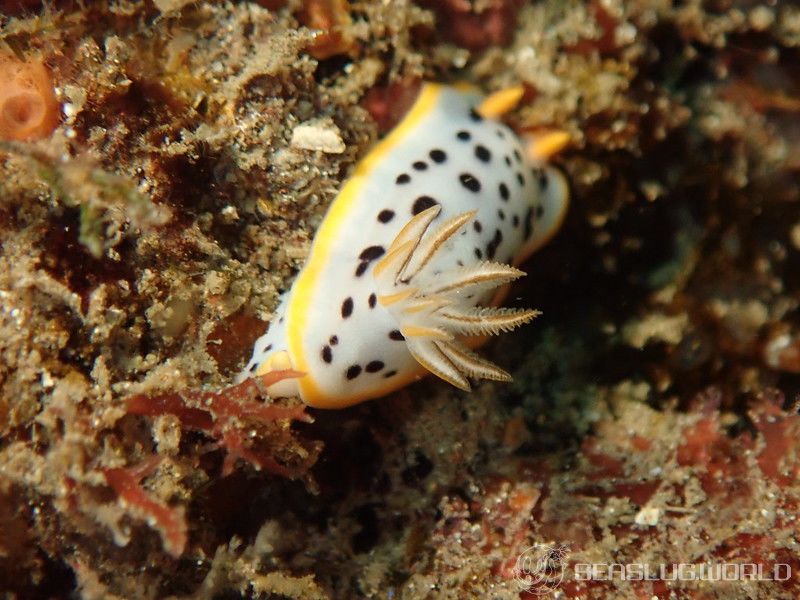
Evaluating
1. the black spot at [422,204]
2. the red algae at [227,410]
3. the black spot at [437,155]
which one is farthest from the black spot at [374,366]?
the black spot at [437,155]

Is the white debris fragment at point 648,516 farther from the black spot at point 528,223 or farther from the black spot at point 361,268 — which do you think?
the black spot at point 361,268

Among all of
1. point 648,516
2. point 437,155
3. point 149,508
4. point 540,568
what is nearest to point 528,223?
point 437,155

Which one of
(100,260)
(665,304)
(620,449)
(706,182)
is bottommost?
(620,449)

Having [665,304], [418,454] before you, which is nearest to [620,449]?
[665,304]

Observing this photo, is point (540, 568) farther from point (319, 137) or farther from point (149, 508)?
point (319, 137)

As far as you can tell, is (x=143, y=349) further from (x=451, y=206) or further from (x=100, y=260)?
(x=451, y=206)

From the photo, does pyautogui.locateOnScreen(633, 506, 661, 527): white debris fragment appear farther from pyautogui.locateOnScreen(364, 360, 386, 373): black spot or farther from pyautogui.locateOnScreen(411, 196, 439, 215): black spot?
pyautogui.locateOnScreen(411, 196, 439, 215): black spot

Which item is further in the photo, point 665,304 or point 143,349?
point 665,304
